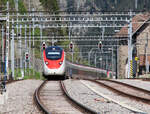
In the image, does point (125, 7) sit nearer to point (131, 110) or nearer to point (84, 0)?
point (84, 0)

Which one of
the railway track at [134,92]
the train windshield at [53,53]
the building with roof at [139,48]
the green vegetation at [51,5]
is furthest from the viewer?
the green vegetation at [51,5]

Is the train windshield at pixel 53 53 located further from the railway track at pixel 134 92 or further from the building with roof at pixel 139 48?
the building with roof at pixel 139 48

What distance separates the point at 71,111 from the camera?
12125mm

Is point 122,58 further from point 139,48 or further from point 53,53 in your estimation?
point 53,53

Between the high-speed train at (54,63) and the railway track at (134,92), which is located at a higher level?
the high-speed train at (54,63)

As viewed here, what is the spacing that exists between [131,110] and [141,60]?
47993 mm

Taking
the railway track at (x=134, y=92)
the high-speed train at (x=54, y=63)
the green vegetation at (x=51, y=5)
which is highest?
the green vegetation at (x=51, y=5)

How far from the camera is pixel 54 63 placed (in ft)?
115

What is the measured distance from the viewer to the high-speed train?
114 feet

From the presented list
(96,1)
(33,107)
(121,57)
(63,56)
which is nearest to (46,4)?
(96,1)

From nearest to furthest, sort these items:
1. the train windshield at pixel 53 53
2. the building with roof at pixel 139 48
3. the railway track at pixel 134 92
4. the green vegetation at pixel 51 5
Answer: the railway track at pixel 134 92, the train windshield at pixel 53 53, the building with roof at pixel 139 48, the green vegetation at pixel 51 5

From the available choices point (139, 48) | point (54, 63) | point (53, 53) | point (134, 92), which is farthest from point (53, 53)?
point (139, 48)

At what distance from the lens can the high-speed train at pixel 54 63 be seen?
34.9 metres

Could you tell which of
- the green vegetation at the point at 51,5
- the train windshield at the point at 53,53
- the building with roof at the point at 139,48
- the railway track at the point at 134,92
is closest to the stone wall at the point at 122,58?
the building with roof at the point at 139,48
